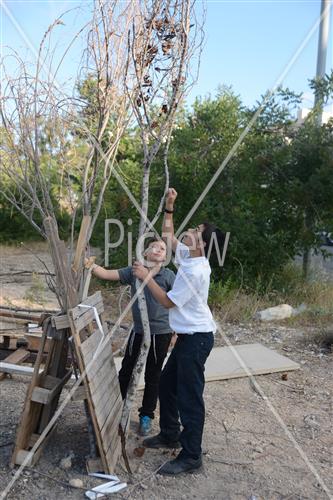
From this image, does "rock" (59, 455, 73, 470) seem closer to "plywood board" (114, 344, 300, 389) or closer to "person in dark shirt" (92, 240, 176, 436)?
"person in dark shirt" (92, 240, 176, 436)

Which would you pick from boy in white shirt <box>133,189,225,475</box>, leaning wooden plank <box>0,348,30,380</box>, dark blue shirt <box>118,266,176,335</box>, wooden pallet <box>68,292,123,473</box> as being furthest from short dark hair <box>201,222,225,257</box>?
leaning wooden plank <box>0,348,30,380</box>

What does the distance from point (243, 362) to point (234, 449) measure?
190cm

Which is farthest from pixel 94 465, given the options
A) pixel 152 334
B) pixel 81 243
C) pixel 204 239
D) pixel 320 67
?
pixel 320 67

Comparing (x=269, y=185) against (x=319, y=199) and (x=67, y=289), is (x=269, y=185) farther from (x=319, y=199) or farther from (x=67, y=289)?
(x=67, y=289)

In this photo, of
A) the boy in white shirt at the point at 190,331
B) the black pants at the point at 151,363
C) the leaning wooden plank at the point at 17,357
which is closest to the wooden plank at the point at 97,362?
the black pants at the point at 151,363

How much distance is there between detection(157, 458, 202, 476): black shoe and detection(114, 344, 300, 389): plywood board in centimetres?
173

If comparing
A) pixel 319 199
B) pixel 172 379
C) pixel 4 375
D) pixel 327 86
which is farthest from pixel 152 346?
pixel 327 86

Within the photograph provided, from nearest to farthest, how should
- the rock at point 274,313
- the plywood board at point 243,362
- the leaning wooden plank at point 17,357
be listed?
the leaning wooden plank at point 17,357 → the plywood board at point 243,362 → the rock at point 274,313

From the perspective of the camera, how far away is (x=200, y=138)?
8836 millimetres

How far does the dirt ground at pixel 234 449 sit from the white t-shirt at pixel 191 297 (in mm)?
918

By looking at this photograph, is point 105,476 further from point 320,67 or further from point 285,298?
point 320,67

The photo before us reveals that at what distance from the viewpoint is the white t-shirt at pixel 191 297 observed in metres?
3.34

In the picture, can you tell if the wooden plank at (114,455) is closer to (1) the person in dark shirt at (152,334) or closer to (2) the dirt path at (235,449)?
(2) the dirt path at (235,449)

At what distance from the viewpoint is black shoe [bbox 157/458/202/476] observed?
Answer: 336 cm
